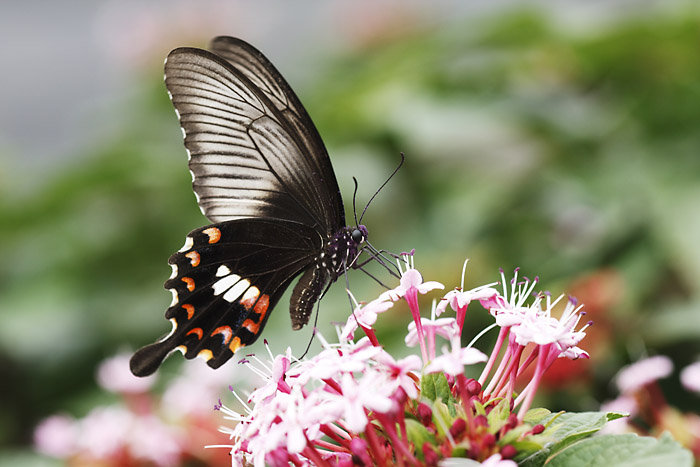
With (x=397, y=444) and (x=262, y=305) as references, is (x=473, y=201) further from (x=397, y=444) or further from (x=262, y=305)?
(x=397, y=444)

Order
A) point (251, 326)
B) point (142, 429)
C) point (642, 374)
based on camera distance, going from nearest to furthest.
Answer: point (642, 374) → point (251, 326) → point (142, 429)

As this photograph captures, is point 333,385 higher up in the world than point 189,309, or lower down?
lower down

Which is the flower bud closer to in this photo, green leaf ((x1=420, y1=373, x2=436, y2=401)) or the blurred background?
green leaf ((x1=420, y1=373, x2=436, y2=401))

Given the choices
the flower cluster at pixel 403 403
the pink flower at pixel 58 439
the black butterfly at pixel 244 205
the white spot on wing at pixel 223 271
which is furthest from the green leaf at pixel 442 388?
the pink flower at pixel 58 439

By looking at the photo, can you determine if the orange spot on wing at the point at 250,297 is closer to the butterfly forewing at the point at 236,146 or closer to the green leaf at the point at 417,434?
the butterfly forewing at the point at 236,146

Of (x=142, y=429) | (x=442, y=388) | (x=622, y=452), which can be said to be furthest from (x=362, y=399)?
(x=142, y=429)

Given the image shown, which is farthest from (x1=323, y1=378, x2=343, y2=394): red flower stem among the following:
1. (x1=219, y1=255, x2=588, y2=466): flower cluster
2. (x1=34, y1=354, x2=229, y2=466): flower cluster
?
(x1=34, y1=354, x2=229, y2=466): flower cluster
